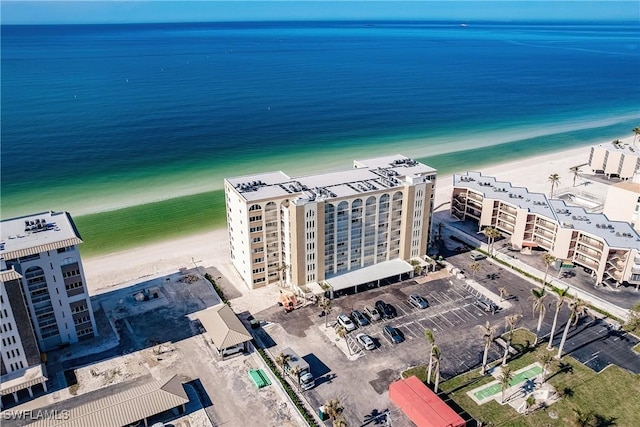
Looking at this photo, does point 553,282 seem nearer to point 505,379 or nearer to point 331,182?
point 505,379

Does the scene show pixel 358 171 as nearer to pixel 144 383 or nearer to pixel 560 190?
Answer: pixel 144 383

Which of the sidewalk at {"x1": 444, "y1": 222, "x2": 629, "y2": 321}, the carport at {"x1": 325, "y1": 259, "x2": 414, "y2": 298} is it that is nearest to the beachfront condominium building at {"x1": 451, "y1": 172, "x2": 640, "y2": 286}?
the sidewalk at {"x1": 444, "y1": 222, "x2": 629, "y2": 321}

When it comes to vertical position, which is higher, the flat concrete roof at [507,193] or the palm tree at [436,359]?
the flat concrete roof at [507,193]

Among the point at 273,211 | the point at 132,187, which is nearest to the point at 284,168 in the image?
the point at 132,187

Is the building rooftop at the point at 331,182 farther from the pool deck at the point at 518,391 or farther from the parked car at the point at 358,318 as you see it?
the pool deck at the point at 518,391

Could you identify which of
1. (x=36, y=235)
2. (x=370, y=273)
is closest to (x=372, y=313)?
(x=370, y=273)

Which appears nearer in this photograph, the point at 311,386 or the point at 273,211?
the point at 311,386

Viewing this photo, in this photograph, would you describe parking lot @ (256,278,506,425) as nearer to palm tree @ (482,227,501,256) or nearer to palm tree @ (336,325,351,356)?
palm tree @ (336,325,351,356)

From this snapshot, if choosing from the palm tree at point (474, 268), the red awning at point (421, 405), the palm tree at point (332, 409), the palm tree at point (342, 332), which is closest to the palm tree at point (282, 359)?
the palm tree at point (342, 332)
